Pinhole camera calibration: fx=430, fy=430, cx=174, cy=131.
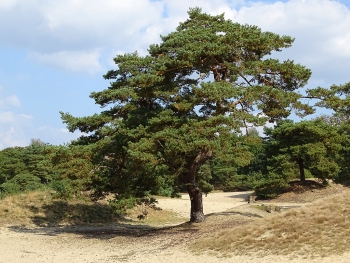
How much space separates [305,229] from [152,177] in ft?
22.7

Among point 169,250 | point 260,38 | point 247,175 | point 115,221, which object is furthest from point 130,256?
point 247,175

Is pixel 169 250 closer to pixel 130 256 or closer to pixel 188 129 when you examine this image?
pixel 130 256

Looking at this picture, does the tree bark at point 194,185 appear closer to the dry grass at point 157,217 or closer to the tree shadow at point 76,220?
the tree shadow at point 76,220

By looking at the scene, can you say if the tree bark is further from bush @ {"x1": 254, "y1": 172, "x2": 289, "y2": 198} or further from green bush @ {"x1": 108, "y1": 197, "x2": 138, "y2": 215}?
bush @ {"x1": 254, "y1": 172, "x2": 289, "y2": 198}

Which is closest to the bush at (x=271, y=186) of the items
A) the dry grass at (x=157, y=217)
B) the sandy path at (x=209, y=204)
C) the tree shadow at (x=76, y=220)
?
the sandy path at (x=209, y=204)

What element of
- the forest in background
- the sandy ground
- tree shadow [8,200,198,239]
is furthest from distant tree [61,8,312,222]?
tree shadow [8,200,198,239]

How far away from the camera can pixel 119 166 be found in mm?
16391

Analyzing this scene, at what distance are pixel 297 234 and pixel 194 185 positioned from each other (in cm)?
575

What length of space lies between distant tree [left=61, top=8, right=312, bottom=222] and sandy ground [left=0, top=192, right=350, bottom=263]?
79.3 inches

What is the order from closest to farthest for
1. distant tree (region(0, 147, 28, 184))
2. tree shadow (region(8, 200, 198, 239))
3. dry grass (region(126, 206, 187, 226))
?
tree shadow (region(8, 200, 198, 239)), dry grass (region(126, 206, 187, 226)), distant tree (region(0, 147, 28, 184))

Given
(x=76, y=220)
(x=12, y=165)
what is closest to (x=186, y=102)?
(x=76, y=220)

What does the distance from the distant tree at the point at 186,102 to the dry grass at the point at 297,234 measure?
266 cm

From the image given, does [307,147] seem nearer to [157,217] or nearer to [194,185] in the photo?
[157,217]

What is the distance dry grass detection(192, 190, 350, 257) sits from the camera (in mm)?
→ 10312
